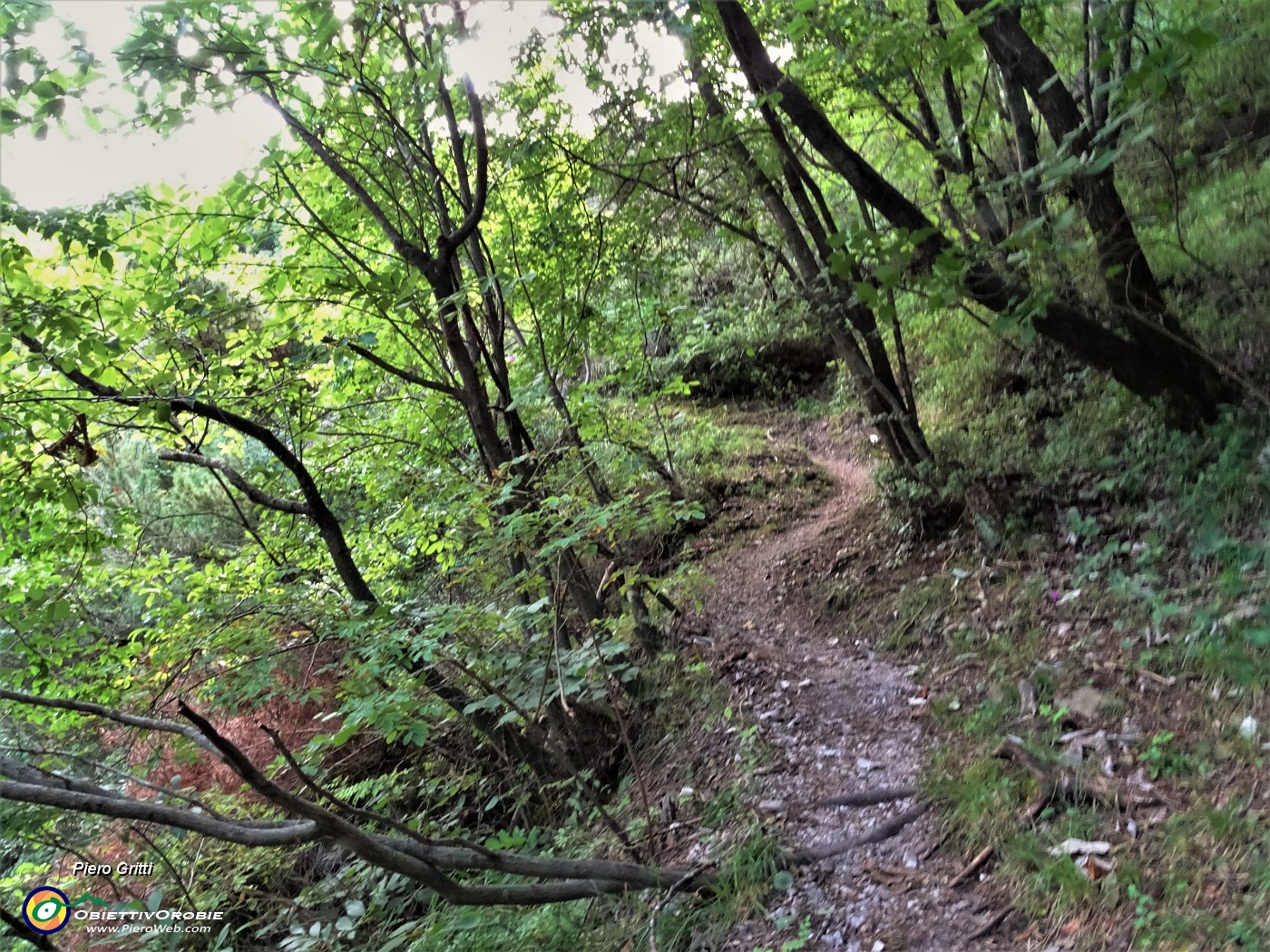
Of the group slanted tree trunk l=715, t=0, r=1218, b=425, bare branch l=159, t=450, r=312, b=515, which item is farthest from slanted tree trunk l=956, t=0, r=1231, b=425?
bare branch l=159, t=450, r=312, b=515

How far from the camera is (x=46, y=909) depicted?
4.39m

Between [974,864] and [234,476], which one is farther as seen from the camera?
[234,476]

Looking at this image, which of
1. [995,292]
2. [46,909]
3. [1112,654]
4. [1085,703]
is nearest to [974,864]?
[1085,703]

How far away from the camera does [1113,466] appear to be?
4.98 metres

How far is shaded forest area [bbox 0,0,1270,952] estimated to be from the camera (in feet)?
9.93

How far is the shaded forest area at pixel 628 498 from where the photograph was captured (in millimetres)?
3027

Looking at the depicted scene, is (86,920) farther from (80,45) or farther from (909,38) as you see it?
(909,38)

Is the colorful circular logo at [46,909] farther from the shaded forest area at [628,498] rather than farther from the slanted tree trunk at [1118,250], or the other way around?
the slanted tree trunk at [1118,250]

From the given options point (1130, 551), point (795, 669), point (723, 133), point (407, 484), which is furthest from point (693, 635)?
point (723, 133)

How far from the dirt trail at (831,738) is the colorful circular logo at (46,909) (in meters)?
4.04

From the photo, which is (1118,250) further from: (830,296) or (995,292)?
(830,296)

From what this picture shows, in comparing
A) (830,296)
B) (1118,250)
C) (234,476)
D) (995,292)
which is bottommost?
(1118,250)

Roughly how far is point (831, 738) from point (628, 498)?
2.03 meters

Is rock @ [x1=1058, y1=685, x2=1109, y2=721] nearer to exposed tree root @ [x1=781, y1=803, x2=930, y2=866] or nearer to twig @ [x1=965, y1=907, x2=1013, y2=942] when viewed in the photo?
exposed tree root @ [x1=781, y1=803, x2=930, y2=866]
